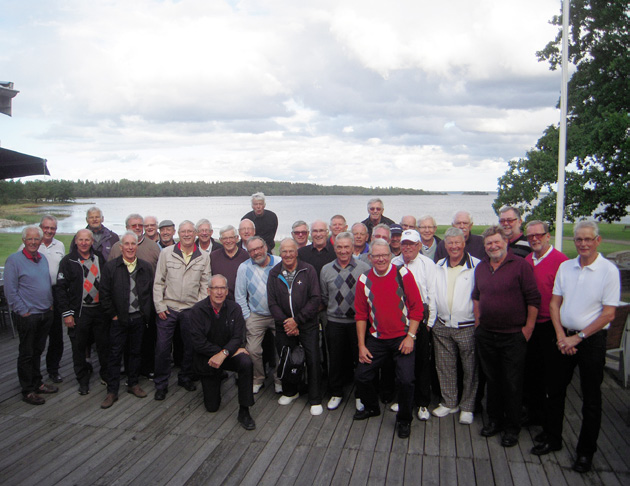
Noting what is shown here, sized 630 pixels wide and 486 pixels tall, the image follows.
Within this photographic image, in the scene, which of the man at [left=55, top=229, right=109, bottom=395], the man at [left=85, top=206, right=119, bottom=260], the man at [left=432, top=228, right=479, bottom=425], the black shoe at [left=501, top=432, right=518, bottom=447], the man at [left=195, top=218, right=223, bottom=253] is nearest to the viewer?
the black shoe at [left=501, top=432, right=518, bottom=447]

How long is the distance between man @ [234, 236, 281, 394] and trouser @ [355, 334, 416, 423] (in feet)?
3.84

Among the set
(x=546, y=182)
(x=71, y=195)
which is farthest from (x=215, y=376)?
(x=71, y=195)

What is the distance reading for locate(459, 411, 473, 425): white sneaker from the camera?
3963 millimetres

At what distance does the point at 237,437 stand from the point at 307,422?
0.64 metres

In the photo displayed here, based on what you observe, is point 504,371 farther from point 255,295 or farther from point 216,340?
point 216,340

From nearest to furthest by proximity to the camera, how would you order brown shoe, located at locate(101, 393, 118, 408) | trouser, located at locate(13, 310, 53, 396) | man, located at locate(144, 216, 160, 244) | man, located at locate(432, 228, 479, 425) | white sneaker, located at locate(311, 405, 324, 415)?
man, located at locate(432, 228, 479, 425) < white sneaker, located at locate(311, 405, 324, 415) < brown shoe, located at locate(101, 393, 118, 408) < trouser, located at locate(13, 310, 53, 396) < man, located at locate(144, 216, 160, 244)

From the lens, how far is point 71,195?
4491 centimetres

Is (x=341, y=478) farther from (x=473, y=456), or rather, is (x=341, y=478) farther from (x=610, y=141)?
(x=610, y=141)

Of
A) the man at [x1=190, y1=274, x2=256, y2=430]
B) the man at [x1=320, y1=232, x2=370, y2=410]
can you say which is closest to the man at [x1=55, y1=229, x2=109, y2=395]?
the man at [x1=190, y1=274, x2=256, y2=430]

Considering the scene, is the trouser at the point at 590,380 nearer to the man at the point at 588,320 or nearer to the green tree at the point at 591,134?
the man at the point at 588,320

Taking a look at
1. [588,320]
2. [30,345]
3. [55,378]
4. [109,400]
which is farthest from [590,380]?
[55,378]

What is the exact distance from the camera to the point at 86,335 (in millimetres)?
4762

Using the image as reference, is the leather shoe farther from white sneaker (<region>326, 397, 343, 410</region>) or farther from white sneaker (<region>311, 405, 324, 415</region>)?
white sneaker (<region>326, 397, 343, 410</region>)

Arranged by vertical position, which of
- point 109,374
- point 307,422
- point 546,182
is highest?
point 546,182
